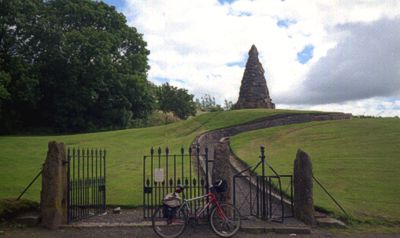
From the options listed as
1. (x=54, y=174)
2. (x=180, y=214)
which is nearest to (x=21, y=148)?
(x=54, y=174)

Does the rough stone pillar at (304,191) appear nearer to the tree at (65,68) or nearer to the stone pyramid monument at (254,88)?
the tree at (65,68)

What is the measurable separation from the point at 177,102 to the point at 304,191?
1828 inches

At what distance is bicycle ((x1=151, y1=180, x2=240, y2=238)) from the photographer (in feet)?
30.0

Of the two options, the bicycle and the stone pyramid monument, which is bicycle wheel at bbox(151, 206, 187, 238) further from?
the stone pyramid monument

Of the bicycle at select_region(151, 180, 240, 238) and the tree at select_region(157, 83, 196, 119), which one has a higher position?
the tree at select_region(157, 83, 196, 119)

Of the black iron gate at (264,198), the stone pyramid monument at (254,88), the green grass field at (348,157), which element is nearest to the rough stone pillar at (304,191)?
the black iron gate at (264,198)

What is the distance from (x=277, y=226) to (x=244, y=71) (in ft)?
146

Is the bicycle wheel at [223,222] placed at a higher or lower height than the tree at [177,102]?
lower

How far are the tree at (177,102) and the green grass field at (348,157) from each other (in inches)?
990

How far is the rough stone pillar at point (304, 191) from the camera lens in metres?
10.3

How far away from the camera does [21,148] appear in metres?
24.0

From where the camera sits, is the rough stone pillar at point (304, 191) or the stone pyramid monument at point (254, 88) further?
the stone pyramid monument at point (254, 88)

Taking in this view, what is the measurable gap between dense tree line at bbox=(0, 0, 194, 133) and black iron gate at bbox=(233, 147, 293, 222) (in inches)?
1104

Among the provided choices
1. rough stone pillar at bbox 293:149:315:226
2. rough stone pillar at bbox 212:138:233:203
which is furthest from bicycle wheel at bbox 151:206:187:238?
rough stone pillar at bbox 293:149:315:226
